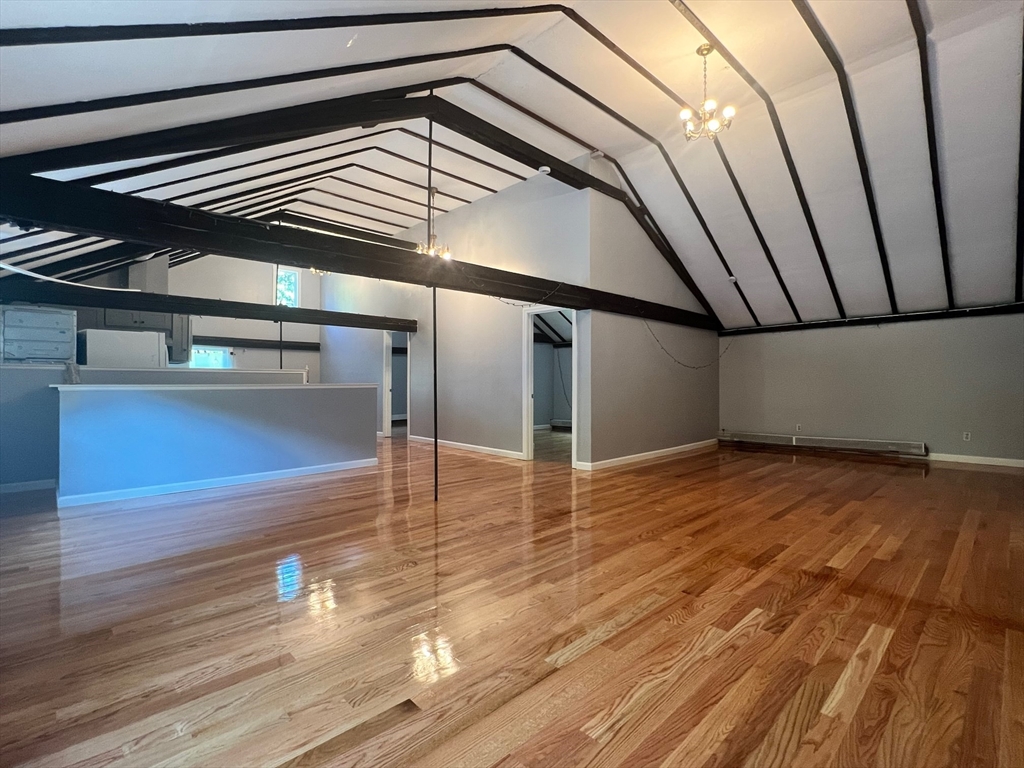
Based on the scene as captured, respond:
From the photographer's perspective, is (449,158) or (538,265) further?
(538,265)

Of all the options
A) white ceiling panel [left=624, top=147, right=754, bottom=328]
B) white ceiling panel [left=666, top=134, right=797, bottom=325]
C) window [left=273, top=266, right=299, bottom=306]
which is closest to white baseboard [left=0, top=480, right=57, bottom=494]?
window [left=273, top=266, right=299, bottom=306]

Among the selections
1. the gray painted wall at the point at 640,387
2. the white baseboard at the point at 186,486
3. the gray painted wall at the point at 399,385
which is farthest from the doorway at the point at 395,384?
the gray painted wall at the point at 640,387

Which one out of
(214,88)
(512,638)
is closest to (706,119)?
(214,88)

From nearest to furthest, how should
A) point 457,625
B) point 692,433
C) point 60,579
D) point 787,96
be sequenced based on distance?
point 457,625 < point 60,579 < point 787,96 < point 692,433

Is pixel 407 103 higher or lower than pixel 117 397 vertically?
higher

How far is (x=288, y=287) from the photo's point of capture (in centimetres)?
1261

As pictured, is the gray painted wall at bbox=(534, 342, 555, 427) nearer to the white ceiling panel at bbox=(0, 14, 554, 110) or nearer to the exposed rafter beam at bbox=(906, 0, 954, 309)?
the exposed rafter beam at bbox=(906, 0, 954, 309)

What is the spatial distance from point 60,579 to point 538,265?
6237 mm

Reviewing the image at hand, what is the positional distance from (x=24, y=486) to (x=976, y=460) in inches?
526

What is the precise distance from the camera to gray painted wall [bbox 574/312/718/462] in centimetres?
Answer: 655

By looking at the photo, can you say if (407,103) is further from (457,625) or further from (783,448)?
(783,448)

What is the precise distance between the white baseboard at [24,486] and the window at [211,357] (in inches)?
255

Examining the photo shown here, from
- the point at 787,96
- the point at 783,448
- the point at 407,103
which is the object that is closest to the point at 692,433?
the point at 783,448

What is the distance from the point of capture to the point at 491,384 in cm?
779
